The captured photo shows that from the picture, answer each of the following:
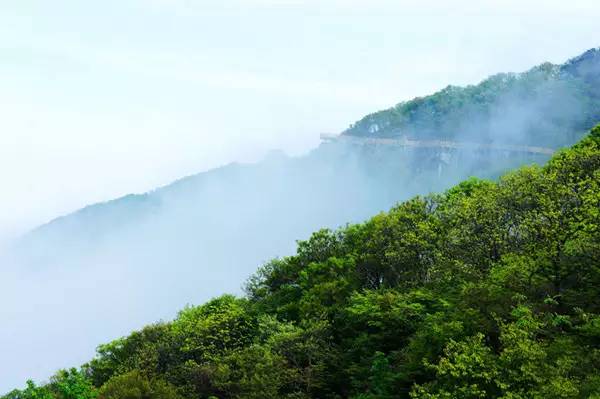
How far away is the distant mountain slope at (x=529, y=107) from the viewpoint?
156m

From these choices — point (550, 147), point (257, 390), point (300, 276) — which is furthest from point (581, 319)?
point (550, 147)

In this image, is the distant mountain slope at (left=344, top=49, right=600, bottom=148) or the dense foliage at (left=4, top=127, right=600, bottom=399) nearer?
the dense foliage at (left=4, top=127, right=600, bottom=399)

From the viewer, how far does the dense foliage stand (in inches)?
1140

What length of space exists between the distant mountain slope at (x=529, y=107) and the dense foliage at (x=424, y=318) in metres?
111

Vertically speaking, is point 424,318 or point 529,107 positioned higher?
point 529,107

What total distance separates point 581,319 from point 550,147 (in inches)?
5050

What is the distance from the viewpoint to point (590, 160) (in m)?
40.1

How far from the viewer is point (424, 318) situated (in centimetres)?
3891

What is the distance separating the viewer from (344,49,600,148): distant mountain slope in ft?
510

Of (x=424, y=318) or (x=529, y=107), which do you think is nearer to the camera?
(x=424, y=318)

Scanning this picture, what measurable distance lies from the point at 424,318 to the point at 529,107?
473 ft

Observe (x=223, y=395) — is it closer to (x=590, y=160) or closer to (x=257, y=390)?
(x=257, y=390)

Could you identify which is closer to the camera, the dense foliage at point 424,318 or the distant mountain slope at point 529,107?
the dense foliage at point 424,318

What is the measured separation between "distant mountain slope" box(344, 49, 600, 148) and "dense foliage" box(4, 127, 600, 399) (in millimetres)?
111484
